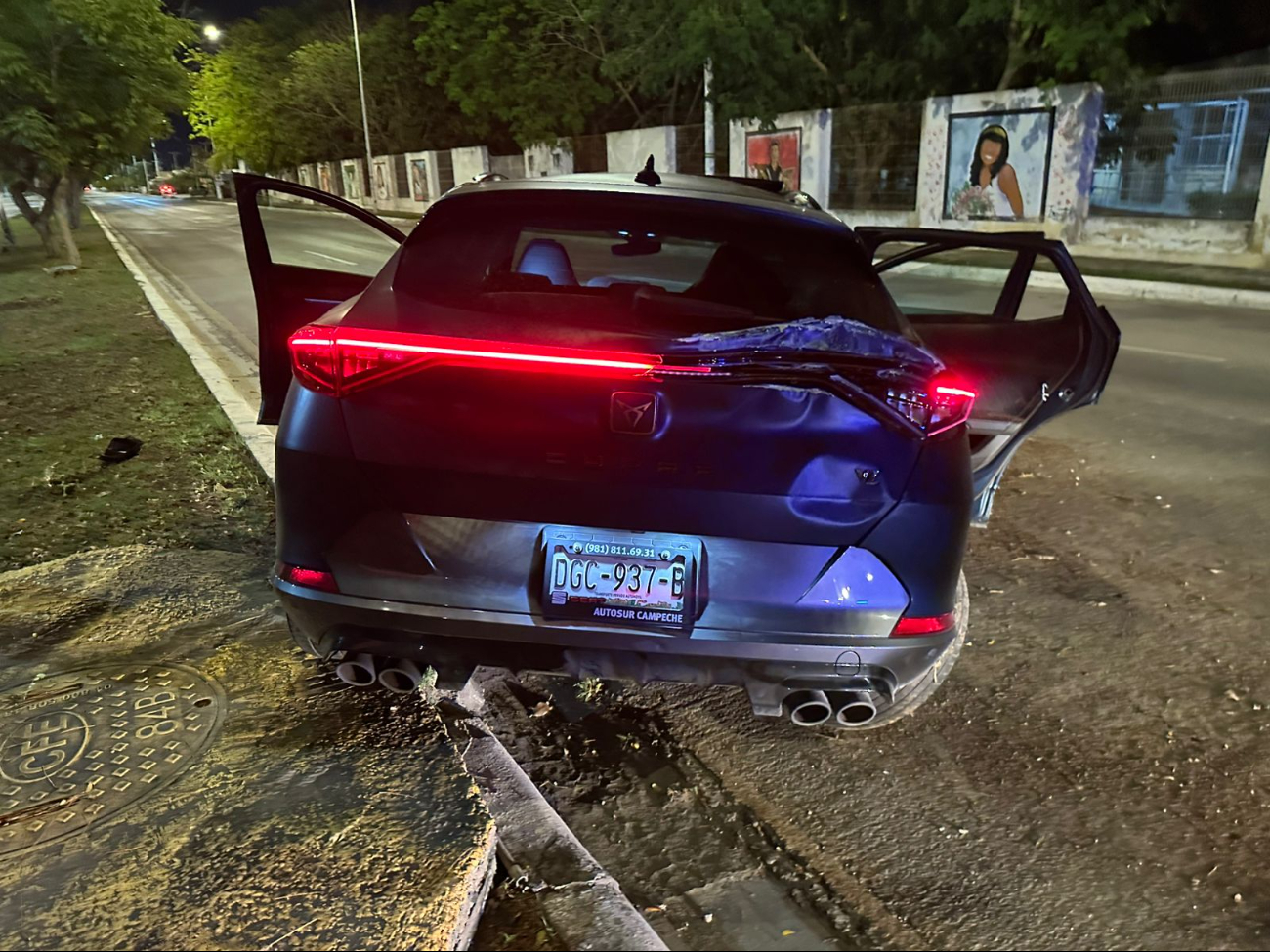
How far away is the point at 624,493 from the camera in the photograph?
2.32m

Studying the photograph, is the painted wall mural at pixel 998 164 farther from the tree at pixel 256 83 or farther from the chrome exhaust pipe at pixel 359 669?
the tree at pixel 256 83

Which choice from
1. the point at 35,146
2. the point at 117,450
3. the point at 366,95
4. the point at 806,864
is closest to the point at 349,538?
the point at 806,864

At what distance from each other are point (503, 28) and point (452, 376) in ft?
119

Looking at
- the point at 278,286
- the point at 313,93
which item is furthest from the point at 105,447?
the point at 313,93

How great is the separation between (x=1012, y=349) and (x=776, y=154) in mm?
22704

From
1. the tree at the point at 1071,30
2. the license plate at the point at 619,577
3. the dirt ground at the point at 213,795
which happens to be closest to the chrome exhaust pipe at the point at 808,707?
the license plate at the point at 619,577

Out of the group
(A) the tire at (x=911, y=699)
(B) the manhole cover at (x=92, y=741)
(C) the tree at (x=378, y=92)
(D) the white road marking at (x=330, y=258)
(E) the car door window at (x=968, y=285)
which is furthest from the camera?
(C) the tree at (x=378, y=92)

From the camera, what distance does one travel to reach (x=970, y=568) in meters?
4.31

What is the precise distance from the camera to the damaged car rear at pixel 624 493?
7.52 ft

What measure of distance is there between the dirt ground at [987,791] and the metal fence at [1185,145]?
15.5 m

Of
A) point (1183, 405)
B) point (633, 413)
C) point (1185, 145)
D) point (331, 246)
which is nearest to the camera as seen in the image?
point (633, 413)

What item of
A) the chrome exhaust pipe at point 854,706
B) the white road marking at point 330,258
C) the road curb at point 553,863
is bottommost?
the road curb at point 553,863

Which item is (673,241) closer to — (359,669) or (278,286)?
(359,669)

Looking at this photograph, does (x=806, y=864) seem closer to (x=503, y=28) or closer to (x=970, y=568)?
(x=970, y=568)
